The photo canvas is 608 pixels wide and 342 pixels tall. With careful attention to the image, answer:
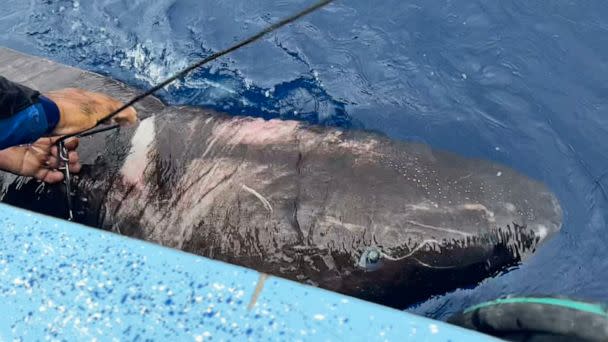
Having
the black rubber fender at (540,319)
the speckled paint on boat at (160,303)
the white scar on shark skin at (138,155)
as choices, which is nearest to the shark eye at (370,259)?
the black rubber fender at (540,319)

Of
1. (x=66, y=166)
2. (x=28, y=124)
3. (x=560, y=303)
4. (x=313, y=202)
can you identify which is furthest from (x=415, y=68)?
(x=28, y=124)

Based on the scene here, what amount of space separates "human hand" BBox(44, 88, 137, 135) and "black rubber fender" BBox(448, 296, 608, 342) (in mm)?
2217

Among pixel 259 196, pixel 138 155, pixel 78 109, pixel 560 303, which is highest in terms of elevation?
pixel 78 109

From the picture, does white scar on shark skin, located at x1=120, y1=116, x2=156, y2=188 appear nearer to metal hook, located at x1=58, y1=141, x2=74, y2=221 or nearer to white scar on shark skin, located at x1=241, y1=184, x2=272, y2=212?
metal hook, located at x1=58, y1=141, x2=74, y2=221

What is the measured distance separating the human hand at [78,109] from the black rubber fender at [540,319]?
2.22m

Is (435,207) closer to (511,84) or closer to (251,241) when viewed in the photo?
(251,241)

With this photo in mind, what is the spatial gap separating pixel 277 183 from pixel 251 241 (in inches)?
13.4

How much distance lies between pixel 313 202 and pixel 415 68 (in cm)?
199

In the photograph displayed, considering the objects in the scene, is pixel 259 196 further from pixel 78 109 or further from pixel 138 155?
pixel 78 109

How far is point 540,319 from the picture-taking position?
2.88 metres

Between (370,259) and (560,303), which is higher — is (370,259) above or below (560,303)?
below

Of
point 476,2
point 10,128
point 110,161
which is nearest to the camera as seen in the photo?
point 10,128

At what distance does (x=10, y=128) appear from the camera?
10.0 ft

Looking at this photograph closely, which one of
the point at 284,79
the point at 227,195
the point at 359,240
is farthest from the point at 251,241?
the point at 284,79
